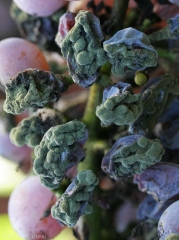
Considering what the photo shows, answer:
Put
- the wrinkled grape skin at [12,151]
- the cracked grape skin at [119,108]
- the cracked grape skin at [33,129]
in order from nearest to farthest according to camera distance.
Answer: the cracked grape skin at [119,108] → the cracked grape skin at [33,129] → the wrinkled grape skin at [12,151]

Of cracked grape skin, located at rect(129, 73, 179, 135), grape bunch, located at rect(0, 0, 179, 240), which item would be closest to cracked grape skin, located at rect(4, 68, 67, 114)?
grape bunch, located at rect(0, 0, 179, 240)

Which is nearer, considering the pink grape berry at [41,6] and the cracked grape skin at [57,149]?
the cracked grape skin at [57,149]

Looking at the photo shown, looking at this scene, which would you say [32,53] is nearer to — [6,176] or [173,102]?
[173,102]

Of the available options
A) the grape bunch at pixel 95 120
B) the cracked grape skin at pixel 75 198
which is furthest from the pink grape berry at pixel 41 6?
the cracked grape skin at pixel 75 198

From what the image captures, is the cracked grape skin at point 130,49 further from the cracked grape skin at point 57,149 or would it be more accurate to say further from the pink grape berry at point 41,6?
the pink grape berry at point 41,6

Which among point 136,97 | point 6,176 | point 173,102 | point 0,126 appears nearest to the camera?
point 136,97

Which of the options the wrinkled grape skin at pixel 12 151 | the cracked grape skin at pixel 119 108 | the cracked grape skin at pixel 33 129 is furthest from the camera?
the wrinkled grape skin at pixel 12 151

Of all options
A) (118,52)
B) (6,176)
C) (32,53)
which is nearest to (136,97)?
(118,52)

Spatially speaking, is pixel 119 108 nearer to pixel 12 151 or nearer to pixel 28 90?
pixel 28 90
